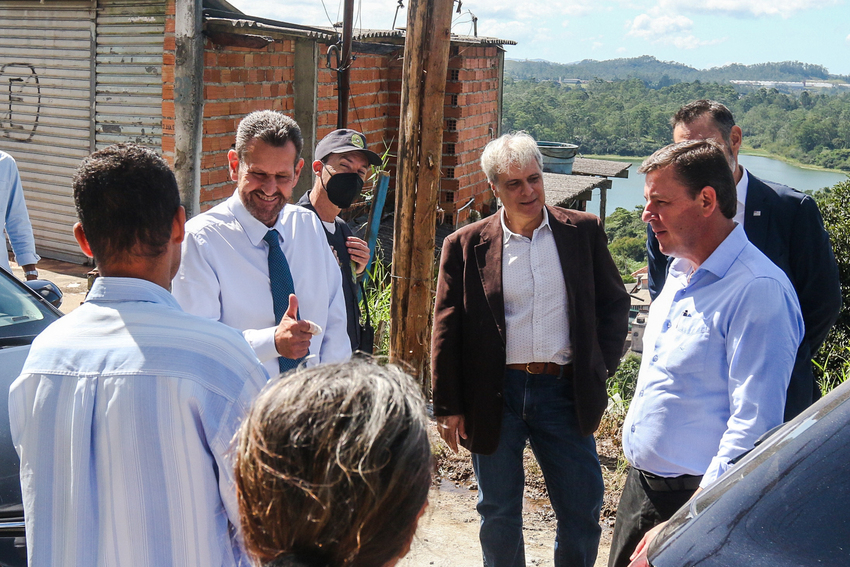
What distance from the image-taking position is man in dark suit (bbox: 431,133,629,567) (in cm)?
322

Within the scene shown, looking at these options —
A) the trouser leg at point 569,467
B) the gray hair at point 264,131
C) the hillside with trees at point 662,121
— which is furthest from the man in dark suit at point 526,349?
the hillside with trees at point 662,121

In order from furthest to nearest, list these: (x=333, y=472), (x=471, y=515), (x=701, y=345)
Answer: (x=471, y=515)
(x=701, y=345)
(x=333, y=472)

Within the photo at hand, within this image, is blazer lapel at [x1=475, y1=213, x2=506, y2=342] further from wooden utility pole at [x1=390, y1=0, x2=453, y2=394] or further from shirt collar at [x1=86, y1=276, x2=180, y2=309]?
shirt collar at [x1=86, y1=276, x2=180, y2=309]

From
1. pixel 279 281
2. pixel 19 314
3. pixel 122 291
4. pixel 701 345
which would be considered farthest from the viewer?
pixel 19 314

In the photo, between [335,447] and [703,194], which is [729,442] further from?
[335,447]

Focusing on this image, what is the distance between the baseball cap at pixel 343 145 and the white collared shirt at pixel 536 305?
934 mm

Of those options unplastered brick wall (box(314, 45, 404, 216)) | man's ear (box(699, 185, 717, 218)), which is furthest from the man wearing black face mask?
unplastered brick wall (box(314, 45, 404, 216))

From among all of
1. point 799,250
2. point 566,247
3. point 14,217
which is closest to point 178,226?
point 566,247

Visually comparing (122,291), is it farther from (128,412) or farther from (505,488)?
(505,488)

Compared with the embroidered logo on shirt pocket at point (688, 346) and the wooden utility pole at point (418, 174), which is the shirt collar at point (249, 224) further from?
the wooden utility pole at point (418, 174)

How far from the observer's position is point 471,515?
14.8 feet

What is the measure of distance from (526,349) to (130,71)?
7.13m

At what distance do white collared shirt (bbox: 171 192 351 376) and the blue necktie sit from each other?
0.06 feet

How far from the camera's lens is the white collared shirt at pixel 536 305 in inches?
127
